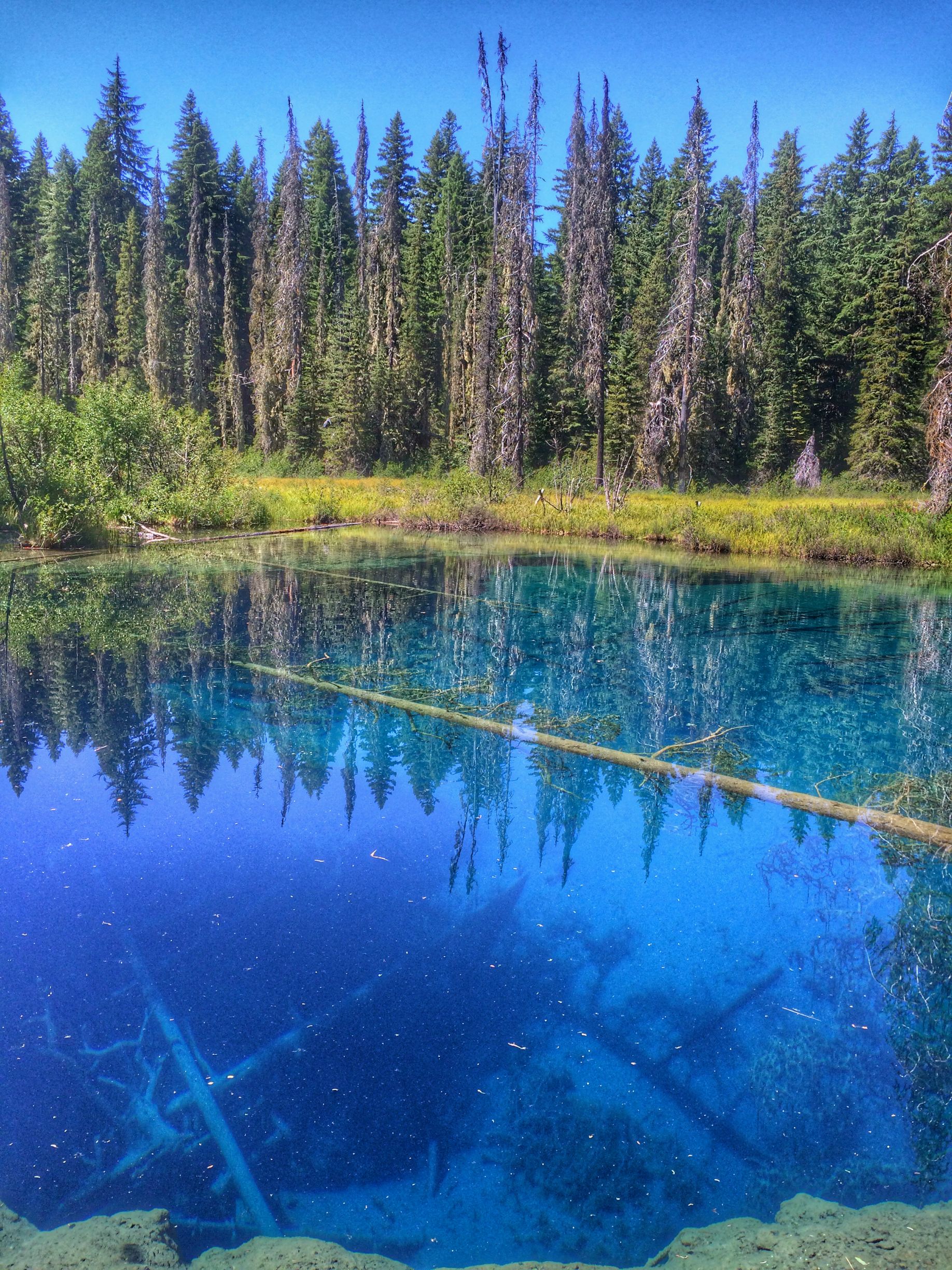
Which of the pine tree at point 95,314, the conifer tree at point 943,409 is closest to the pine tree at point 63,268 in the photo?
the pine tree at point 95,314

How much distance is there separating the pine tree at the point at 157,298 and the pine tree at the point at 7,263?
7.88 m

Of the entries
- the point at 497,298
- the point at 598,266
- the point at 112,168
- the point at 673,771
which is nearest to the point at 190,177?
the point at 112,168

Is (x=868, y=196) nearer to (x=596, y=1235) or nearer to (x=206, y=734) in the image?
(x=206, y=734)

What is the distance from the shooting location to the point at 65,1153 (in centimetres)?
281

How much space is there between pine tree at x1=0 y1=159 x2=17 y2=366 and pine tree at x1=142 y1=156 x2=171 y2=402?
7879 mm

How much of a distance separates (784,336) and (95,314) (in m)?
29.1

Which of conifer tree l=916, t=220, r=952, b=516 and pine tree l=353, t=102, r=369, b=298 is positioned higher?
pine tree l=353, t=102, r=369, b=298

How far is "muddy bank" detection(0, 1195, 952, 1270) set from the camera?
2430 millimetres

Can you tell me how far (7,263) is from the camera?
137 ft

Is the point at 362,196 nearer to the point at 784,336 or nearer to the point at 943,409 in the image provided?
the point at 784,336

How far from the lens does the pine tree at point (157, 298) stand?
35906mm

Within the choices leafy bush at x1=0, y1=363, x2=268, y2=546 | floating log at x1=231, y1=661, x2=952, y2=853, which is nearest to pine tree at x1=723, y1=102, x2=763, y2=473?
leafy bush at x1=0, y1=363, x2=268, y2=546

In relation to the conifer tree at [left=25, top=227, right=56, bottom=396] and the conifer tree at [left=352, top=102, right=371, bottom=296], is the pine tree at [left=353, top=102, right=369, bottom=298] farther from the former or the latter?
the conifer tree at [left=25, top=227, right=56, bottom=396]

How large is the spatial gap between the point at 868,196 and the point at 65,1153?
41816 mm
